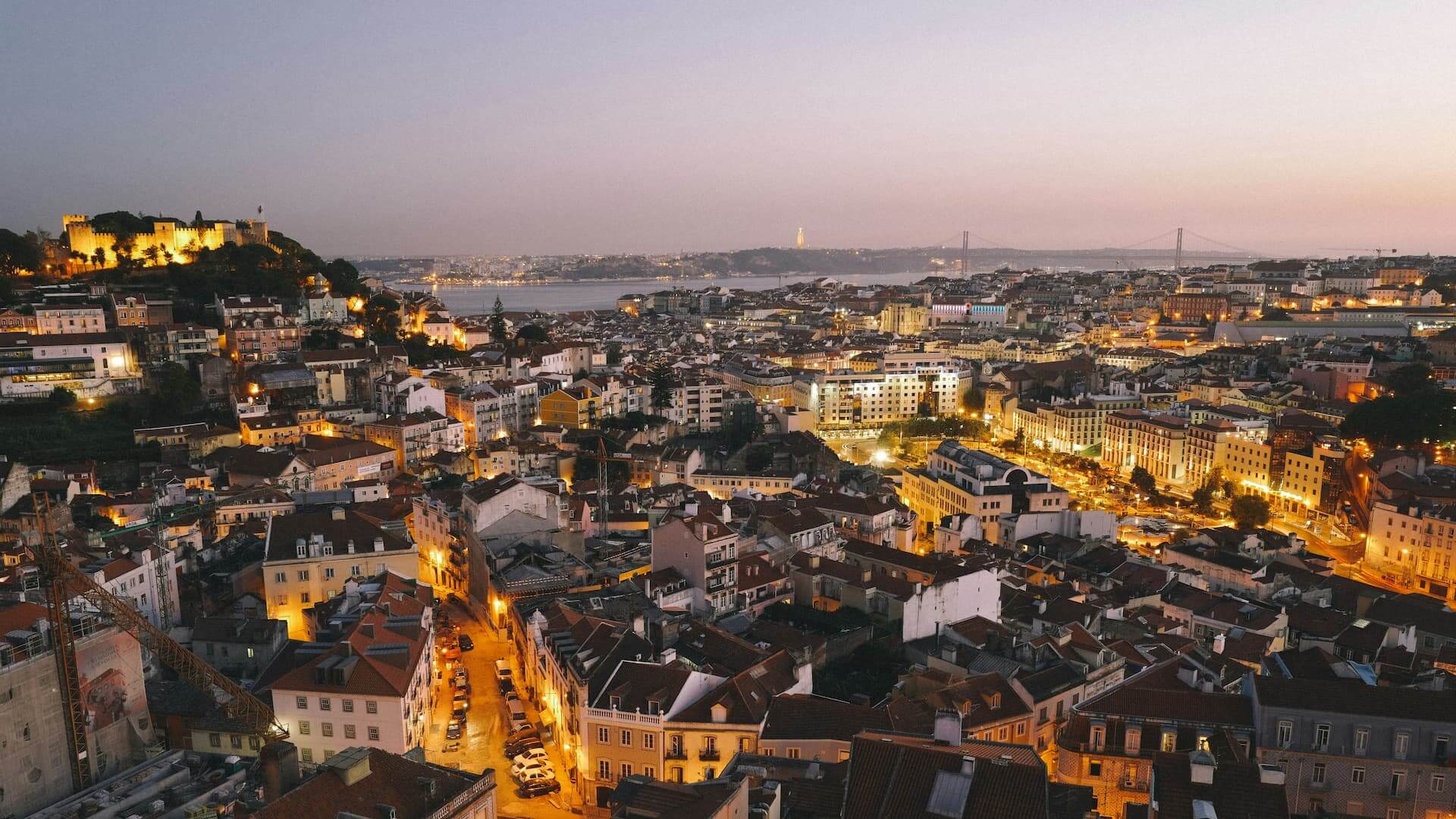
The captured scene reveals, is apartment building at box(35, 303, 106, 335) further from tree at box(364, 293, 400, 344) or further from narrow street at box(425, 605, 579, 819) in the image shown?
narrow street at box(425, 605, 579, 819)

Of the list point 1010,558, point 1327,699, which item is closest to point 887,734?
point 1327,699

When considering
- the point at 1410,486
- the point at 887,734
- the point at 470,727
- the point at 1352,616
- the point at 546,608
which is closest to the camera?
the point at 887,734

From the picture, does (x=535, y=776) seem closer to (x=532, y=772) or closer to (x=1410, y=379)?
(x=532, y=772)

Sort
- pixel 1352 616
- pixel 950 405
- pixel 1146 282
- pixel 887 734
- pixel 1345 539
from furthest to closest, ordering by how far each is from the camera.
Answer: pixel 1146 282, pixel 950 405, pixel 1345 539, pixel 1352 616, pixel 887 734

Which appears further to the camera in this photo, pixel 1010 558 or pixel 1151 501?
pixel 1151 501

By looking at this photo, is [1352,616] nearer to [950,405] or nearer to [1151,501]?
[1151,501]

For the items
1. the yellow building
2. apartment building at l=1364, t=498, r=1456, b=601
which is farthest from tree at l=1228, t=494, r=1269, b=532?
the yellow building

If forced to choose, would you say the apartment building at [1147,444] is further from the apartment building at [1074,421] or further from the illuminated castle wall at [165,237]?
the illuminated castle wall at [165,237]
